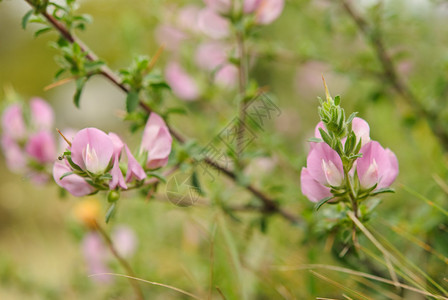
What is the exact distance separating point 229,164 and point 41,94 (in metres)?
3.60

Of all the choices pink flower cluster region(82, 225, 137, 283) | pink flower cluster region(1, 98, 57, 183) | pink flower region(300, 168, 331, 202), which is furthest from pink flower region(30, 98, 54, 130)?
pink flower region(300, 168, 331, 202)

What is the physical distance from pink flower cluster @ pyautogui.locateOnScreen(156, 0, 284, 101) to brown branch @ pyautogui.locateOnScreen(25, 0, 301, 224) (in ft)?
0.61

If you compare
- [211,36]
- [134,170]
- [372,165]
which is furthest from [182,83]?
[372,165]

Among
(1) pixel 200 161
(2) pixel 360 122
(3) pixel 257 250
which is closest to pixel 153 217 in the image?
(3) pixel 257 250

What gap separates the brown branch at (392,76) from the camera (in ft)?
3.25

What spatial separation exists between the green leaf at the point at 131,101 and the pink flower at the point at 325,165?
10.5 inches

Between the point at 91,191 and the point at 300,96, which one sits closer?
the point at 91,191

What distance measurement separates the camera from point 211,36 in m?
0.95

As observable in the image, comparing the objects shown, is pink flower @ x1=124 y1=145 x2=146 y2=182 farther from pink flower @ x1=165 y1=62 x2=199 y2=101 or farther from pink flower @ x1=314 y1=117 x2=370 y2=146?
pink flower @ x1=165 y1=62 x2=199 y2=101

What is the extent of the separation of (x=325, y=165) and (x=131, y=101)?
0.29m

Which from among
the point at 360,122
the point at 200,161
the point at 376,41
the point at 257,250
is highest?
the point at 376,41

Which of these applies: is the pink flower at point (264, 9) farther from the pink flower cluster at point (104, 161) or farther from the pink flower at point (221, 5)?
the pink flower cluster at point (104, 161)

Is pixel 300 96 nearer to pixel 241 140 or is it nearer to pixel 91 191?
pixel 241 140

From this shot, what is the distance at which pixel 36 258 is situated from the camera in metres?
2.22
